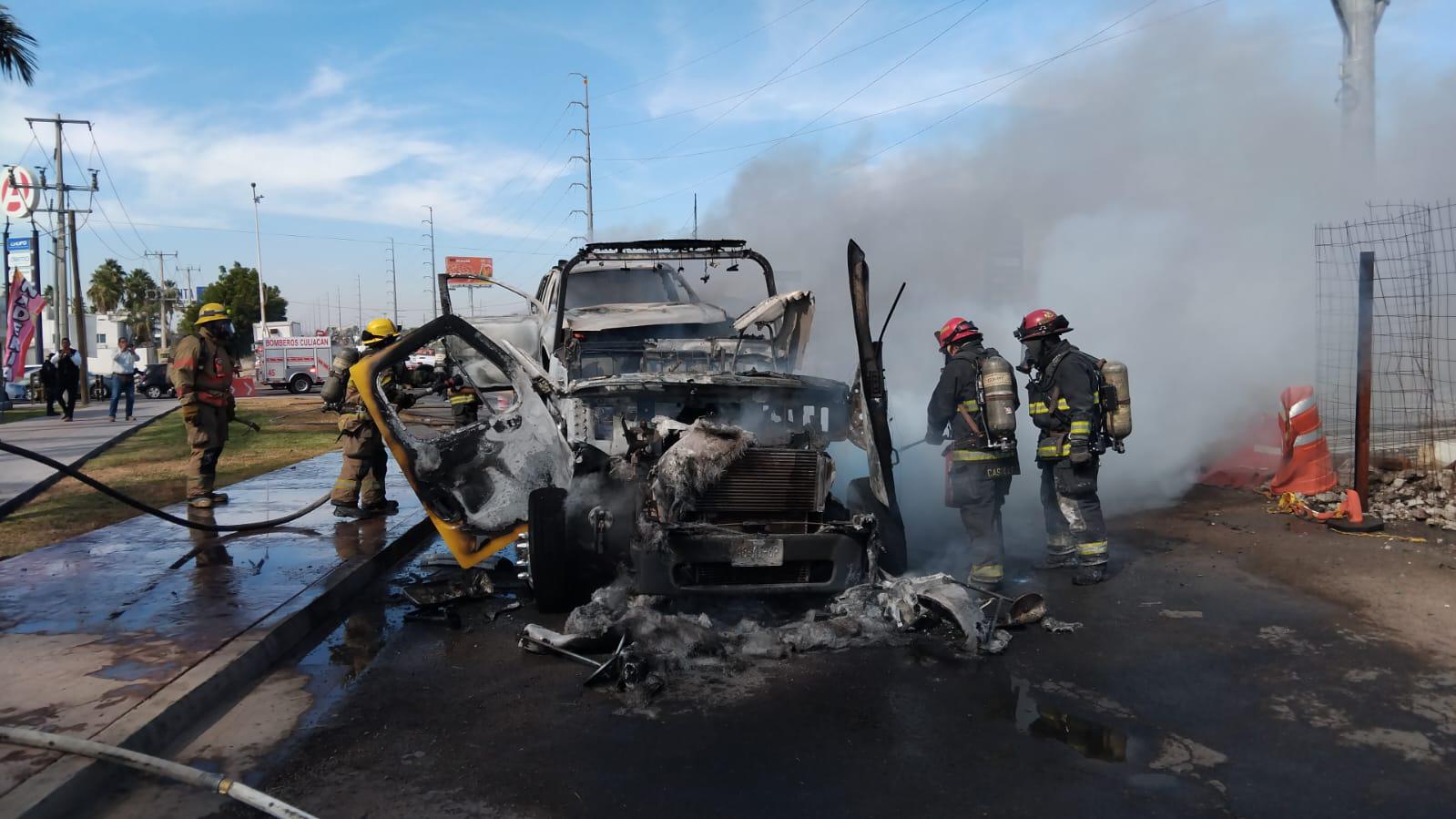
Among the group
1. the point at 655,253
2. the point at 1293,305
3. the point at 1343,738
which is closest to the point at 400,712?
the point at 1343,738

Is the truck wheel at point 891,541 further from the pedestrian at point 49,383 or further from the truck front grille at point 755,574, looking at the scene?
the pedestrian at point 49,383

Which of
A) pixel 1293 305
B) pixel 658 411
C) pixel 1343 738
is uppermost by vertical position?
pixel 1293 305

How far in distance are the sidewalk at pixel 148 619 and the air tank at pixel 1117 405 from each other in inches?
202

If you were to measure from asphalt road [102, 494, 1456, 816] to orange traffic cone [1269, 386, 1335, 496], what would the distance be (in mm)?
3510

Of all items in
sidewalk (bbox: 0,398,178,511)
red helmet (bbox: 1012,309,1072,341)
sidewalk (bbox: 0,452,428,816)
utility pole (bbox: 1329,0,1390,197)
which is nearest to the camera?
sidewalk (bbox: 0,452,428,816)

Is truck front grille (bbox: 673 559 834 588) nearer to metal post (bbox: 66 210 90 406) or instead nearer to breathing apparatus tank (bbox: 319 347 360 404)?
breathing apparatus tank (bbox: 319 347 360 404)

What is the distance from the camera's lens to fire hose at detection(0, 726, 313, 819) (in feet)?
10.8

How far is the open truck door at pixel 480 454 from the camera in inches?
229

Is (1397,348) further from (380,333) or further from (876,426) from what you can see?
(380,333)

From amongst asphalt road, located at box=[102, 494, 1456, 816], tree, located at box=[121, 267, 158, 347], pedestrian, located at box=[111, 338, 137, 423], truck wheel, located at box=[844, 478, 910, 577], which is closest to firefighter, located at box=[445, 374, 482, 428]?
asphalt road, located at box=[102, 494, 1456, 816]

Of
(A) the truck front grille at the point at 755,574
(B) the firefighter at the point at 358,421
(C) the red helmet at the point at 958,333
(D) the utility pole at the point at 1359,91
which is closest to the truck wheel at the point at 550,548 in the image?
(A) the truck front grille at the point at 755,574

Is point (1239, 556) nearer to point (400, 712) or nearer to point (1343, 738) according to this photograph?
point (1343, 738)

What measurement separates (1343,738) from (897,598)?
2.12 meters

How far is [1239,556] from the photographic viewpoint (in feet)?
22.7
